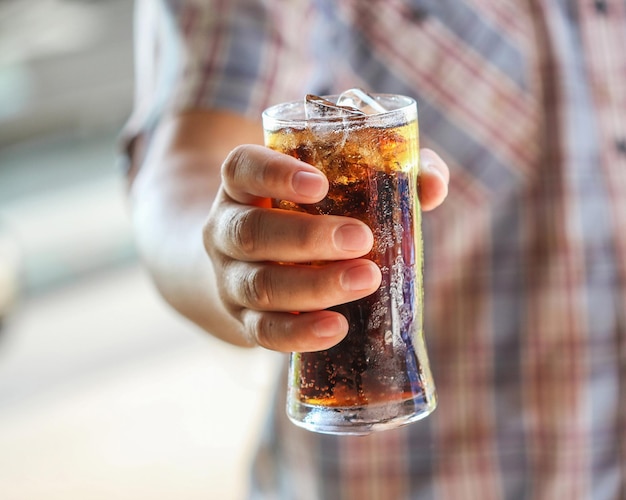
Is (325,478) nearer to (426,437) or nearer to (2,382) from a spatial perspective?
(426,437)

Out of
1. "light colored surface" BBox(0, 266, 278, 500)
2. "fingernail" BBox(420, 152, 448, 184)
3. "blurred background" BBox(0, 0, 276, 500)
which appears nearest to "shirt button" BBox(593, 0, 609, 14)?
"fingernail" BBox(420, 152, 448, 184)

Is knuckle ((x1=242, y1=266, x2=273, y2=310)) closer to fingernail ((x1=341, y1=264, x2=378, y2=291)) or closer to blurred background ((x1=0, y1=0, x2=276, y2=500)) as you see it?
fingernail ((x1=341, y1=264, x2=378, y2=291))

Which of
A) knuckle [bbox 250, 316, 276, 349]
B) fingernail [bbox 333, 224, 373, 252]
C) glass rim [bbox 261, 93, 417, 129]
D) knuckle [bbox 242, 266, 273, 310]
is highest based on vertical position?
glass rim [bbox 261, 93, 417, 129]

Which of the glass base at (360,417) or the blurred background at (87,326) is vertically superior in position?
the glass base at (360,417)

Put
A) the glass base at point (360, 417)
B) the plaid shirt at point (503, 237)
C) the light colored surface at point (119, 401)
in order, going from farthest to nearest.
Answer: the light colored surface at point (119, 401)
the plaid shirt at point (503, 237)
the glass base at point (360, 417)

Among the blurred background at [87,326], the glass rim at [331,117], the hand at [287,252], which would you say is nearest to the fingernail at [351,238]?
the hand at [287,252]

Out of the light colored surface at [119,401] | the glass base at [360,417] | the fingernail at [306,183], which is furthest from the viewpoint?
the light colored surface at [119,401]

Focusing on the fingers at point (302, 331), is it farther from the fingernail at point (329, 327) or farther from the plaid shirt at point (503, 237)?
the plaid shirt at point (503, 237)

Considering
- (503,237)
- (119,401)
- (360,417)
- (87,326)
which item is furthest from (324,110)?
(87,326)
